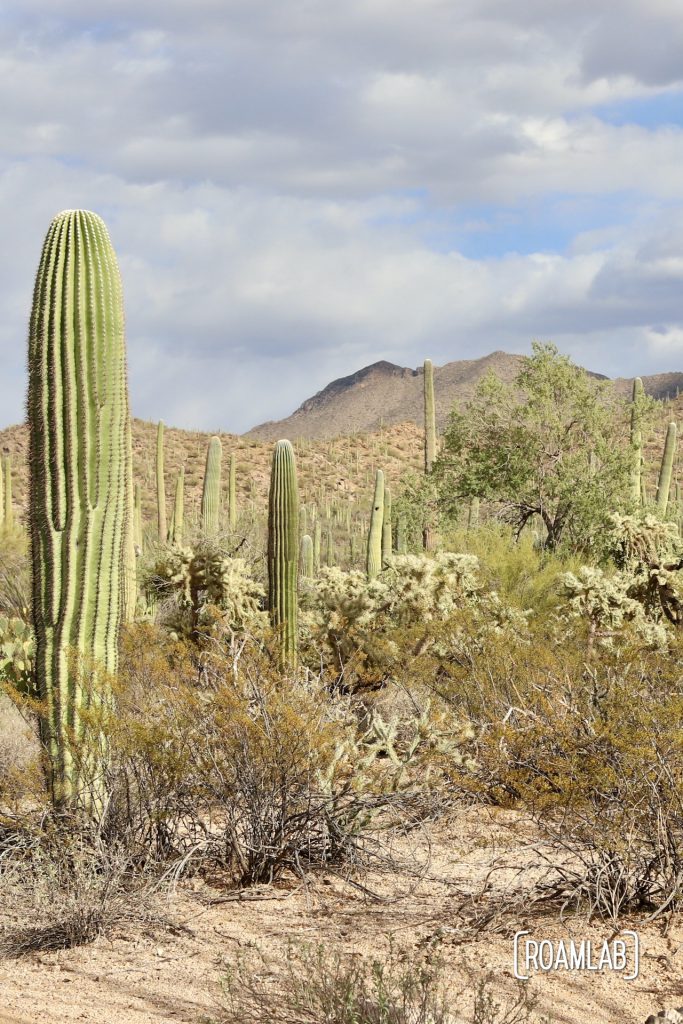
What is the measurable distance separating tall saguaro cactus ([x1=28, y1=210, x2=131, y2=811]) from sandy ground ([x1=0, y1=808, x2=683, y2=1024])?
3.80 ft

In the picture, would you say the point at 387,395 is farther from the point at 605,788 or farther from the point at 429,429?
the point at 605,788

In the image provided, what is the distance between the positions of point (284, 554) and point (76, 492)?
4.62 metres

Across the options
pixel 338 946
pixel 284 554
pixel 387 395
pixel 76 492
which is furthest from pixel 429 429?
pixel 387 395

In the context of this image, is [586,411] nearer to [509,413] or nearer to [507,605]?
[509,413]

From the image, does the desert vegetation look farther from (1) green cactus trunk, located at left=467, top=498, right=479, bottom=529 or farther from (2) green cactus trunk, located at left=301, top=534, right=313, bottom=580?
(2) green cactus trunk, located at left=301, top=534, right=313, bottom=580

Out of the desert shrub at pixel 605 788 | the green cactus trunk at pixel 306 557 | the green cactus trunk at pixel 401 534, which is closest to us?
the desert shrub at pixel 605 788

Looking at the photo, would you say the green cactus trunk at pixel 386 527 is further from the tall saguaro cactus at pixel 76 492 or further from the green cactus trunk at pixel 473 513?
the tall saguaro cactus at pixel 76 492

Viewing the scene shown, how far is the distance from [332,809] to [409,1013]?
2293 millimetres

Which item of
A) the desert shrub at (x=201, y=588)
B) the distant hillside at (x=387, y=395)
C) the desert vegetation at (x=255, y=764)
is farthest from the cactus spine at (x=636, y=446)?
the distant hillside at (x=387, y=395)

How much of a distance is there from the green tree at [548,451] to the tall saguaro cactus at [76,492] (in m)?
13.5

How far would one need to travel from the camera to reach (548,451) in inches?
824

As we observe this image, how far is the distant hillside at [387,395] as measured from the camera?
91000 millimetres

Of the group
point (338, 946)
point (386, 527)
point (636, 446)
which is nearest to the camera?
point (338, 946)

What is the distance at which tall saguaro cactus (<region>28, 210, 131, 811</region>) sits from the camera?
7.12 meters
